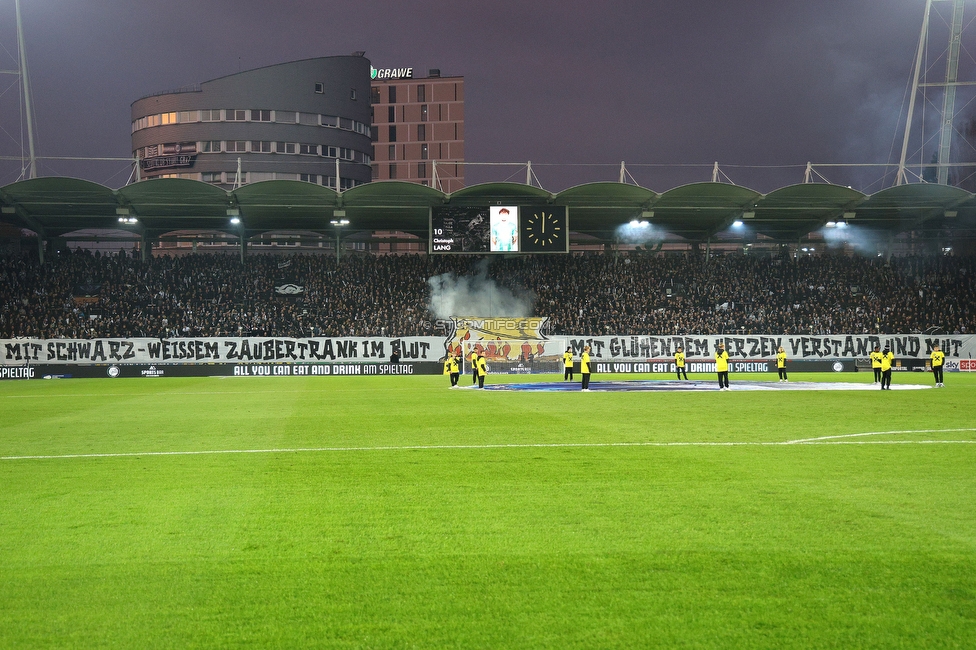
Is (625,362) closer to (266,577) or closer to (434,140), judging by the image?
(266,577)

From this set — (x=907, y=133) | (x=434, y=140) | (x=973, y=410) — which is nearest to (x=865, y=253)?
(x=907, y=133)

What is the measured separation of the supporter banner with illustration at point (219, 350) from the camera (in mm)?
42062

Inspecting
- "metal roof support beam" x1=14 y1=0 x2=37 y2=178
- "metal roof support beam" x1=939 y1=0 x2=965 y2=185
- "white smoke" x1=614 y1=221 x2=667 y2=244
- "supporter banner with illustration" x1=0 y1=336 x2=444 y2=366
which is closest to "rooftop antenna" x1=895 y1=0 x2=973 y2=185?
"metal roof support beam" x1=939 y1=0 x2=965 y2=185

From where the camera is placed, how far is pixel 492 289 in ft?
→ 165

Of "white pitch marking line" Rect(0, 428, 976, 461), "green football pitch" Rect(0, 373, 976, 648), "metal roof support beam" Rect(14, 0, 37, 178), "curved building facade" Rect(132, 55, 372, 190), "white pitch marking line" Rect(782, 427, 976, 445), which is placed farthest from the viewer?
"curved building facade" Rect(132, 55, 372, 190)

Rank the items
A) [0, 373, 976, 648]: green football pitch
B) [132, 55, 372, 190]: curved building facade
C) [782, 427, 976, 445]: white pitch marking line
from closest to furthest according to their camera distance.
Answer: [0, 373, 976, 648]: green football pitch < [782, 427, 976, 445]: white pitch marking line < [132, 55, 372, 190]: curved building facade

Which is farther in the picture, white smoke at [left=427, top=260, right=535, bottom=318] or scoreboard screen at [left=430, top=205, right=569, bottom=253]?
white smoke at [left=427, top=260, right=535, bottom=318]

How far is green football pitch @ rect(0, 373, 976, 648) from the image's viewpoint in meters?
4.61

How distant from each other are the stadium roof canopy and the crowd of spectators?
99.7 inches

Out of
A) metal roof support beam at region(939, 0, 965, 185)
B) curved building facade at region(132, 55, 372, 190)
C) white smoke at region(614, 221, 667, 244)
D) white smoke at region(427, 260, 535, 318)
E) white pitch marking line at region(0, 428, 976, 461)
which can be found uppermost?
curved building facade at region(132, 55, 372, 190)

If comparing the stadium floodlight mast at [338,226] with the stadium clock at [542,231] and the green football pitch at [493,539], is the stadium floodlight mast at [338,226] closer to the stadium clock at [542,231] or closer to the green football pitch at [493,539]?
the stadium clock at [542,231]

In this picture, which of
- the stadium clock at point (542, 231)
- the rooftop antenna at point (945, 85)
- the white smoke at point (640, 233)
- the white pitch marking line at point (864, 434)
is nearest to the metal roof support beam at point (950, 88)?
the rooftop antenna at point (945, 85)

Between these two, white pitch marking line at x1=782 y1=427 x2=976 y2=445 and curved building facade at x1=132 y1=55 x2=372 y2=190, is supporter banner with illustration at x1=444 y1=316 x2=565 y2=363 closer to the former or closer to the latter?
white pitch marking line at x1=782 y1=427 x2=976 y2=445

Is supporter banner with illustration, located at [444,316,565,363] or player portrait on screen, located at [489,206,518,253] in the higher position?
player portrait on screen, located at [489,206,518,253]
